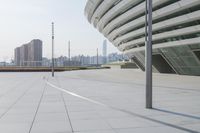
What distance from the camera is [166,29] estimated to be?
34.0 meters

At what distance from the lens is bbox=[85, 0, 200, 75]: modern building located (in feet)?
96.3

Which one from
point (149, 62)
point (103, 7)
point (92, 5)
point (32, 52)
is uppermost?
point (92, 5)

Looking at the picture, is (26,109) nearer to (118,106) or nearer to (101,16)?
(118,106)

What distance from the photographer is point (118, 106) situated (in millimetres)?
11789

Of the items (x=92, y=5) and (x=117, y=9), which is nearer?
(x=117, y=9)

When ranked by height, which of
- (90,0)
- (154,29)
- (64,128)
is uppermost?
(90,0)

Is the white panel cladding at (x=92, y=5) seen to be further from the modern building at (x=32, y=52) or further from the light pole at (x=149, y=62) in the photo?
the modern building at (x=32, y=52)

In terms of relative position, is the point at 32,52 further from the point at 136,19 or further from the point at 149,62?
the point at 149,62

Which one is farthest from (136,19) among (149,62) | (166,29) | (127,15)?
(149,62)

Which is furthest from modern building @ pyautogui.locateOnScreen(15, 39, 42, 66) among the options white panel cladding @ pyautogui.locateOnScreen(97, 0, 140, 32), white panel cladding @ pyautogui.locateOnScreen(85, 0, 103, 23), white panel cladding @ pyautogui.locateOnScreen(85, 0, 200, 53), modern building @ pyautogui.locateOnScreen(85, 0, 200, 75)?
modern building @ pyautogui.locateOnScreen(85, 0, 200, 75)

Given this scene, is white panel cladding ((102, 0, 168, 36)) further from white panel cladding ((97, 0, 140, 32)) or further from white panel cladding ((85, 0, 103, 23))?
white panel cladding ((85, 0, 103, 23))

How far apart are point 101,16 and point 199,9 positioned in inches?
1006

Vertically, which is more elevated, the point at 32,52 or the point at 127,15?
the point at 127,15

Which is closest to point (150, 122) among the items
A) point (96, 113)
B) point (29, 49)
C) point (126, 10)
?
point (96, 113)
